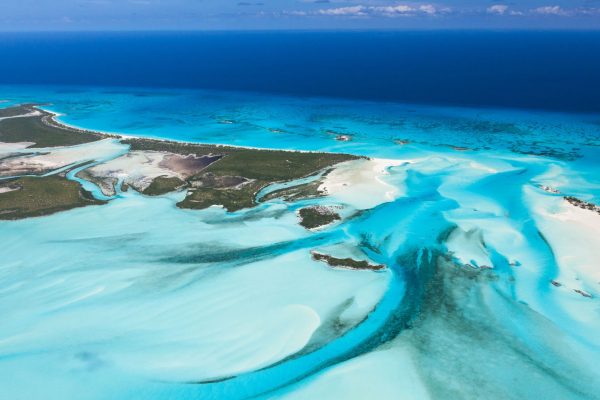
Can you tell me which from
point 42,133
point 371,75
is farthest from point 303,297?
point 371,75

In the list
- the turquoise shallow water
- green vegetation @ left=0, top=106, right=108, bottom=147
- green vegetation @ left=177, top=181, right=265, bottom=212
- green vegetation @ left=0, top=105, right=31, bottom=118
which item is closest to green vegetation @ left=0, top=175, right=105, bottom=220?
the turquoise shallow water

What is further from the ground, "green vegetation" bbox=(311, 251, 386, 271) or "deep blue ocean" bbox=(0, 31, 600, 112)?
"deep blue ocean" bbox=(0, 31, 600, 112)

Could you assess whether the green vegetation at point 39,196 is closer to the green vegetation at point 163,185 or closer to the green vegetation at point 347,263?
the green vegetation at point 163,185

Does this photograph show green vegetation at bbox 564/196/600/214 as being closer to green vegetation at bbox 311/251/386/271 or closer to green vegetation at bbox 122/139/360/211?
green vegetation at bbox 311/251/386/271

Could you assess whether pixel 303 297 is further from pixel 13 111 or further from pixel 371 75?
pixel 371 75

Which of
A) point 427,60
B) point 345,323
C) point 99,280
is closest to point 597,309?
point 345,323

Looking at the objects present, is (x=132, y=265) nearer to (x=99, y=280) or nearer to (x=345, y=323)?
(x=99, y=280)

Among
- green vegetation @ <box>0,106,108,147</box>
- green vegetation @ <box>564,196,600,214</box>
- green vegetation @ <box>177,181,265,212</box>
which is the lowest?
green vegetation @ <box>0,106,108,147</box>
